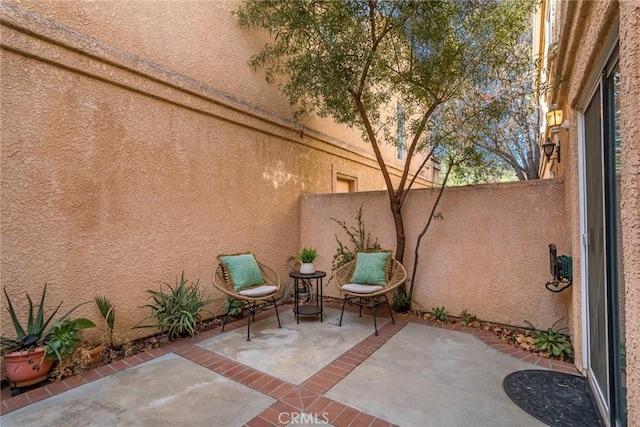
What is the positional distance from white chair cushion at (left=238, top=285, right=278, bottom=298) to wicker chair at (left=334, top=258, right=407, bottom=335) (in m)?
0.99

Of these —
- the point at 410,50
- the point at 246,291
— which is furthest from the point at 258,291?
the point at 410,50

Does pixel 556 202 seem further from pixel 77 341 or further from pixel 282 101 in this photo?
pixel 77 341

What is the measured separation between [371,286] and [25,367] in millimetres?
3773

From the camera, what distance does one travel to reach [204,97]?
4.69 m

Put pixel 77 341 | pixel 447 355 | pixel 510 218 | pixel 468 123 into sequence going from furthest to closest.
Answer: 1. pixel 468 123
2. pixel 510 218
3. pixel 447 355
4. pixel 77 341

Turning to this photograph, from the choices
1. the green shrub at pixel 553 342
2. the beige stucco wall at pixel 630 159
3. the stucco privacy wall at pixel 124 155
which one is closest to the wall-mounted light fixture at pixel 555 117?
the beige stucco wall at pixel 630 159

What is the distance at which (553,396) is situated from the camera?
2.55 metres

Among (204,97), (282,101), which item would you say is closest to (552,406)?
(204,97)

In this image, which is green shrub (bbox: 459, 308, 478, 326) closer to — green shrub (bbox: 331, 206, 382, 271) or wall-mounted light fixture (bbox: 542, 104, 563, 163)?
green shrub (bbox: 331, 206, 382, 271)

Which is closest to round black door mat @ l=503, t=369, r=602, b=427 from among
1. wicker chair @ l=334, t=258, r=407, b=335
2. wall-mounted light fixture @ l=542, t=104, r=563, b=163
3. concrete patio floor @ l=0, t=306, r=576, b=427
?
concrete patio floor @ l=0, t=306, r=576, b=427

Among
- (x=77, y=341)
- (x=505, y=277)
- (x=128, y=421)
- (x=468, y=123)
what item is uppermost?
(x=468, y=123)

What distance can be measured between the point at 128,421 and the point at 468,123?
5062mm

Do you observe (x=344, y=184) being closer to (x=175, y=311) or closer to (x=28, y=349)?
(x=175, y=311)

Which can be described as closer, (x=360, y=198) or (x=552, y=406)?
(x=552, y=406)
